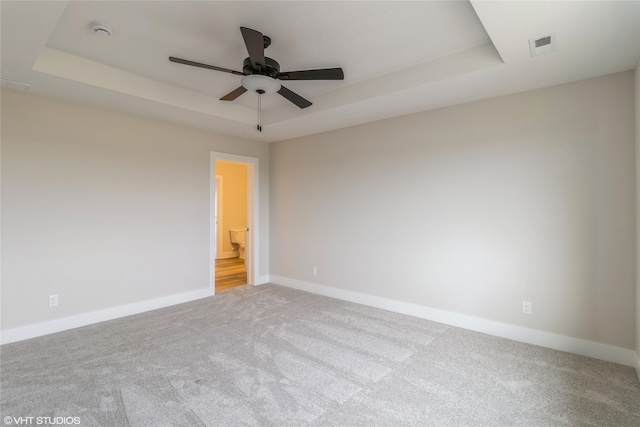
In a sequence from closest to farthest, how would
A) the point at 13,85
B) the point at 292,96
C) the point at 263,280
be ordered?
the point at 13,85 < the point at 292,96 < the point at 263,280

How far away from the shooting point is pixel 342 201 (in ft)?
15.1

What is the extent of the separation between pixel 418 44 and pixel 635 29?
54.7 inches

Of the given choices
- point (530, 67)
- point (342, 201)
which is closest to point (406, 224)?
point (342, 201)

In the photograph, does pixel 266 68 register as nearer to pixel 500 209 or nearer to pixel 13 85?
pixel 13 85

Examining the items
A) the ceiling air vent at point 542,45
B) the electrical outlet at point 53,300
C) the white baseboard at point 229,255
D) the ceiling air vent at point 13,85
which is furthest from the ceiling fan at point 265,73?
the white baseboard at point 229,255

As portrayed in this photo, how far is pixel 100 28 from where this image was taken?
2332 millimetres

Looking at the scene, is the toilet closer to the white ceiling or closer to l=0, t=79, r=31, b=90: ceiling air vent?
the white ceiling

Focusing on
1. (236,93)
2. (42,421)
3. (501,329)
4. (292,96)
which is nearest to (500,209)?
(501,329)

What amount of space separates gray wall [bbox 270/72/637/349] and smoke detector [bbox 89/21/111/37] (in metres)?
2.97

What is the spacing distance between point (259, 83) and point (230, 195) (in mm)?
5881

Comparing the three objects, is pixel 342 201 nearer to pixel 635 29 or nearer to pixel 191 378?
pixel 191 378

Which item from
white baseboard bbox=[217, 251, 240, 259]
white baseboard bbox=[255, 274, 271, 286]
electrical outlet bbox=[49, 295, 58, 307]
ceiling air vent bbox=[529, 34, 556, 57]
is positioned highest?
ceiling air vent bbox=[529, 34, 556, 57]

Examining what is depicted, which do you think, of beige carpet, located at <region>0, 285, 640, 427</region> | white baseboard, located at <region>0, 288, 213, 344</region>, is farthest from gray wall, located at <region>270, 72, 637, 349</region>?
white baseboard, located at <region>0, 288, 213, 344</region>

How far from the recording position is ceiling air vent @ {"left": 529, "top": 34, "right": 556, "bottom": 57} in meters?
2.15
